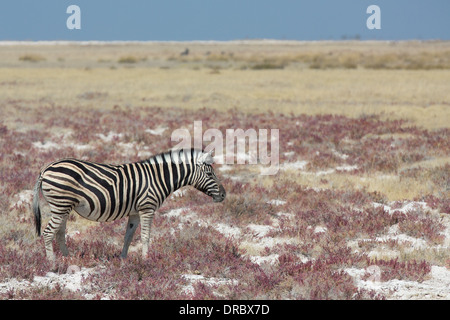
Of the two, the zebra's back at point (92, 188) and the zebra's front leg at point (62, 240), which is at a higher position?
the zebra's back at point (92, 188)

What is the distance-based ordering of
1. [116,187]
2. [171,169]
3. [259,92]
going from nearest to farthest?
[116,187] < [171,169] < [259,92]

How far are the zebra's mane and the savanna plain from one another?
1314 mm

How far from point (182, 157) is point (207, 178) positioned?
1.54ft

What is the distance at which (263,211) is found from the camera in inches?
424

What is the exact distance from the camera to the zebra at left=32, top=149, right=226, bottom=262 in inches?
270

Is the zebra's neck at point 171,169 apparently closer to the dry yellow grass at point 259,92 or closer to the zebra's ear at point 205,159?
the zebra's ear at point 205,159

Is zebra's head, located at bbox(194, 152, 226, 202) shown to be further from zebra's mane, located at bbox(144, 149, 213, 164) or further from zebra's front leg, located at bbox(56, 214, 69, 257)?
zebra's front leg, located at bbox(56, 214, 69, 257)

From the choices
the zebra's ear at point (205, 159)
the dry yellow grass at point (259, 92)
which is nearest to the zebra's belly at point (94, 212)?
the zebra's ear at point (205, 159)

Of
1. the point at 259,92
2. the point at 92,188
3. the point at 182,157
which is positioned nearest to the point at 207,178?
the point at 182,157

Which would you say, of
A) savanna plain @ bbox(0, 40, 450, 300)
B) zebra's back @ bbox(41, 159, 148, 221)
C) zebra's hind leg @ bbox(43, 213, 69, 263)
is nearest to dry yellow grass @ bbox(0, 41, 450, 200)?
savanna plain @ bbox(0, 40, 450, 300)

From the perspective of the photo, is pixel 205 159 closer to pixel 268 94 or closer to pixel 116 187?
pixel 116 187

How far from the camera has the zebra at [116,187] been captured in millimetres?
6848

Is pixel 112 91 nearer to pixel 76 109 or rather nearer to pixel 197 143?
pixel 76 109
